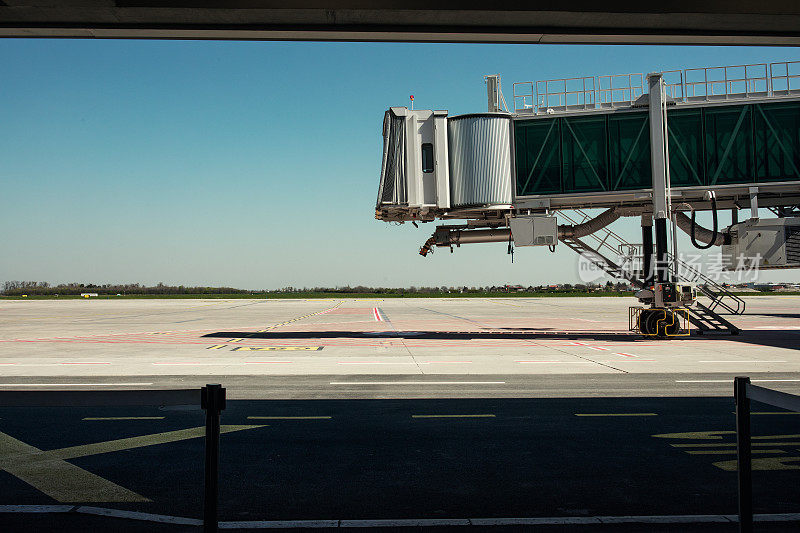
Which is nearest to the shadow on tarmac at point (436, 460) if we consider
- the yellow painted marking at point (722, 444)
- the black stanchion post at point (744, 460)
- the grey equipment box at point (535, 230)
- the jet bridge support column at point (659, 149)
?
the yellow painted marking at point (722, 444)

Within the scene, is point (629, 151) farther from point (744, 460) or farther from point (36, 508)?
point (36, 508)

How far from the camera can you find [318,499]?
6.33m

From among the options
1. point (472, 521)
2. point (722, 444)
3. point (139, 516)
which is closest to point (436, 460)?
point (472, 521)

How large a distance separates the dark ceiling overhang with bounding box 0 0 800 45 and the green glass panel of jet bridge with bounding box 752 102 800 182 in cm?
1789

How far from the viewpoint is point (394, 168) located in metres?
24.1

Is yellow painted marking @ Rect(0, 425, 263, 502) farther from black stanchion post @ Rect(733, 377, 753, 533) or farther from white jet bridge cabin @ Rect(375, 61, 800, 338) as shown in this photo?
white jet bridge cabin @ Rect(375, 61, 800, 338)

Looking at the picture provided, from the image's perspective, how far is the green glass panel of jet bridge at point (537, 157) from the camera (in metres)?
24.5

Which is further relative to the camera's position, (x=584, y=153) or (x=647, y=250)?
(x=647, y=250)

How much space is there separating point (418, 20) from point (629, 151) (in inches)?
765

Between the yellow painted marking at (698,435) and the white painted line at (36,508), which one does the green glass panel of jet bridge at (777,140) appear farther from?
the white painted line at (36,508)

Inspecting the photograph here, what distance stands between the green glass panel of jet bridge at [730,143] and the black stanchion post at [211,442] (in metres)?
24.5

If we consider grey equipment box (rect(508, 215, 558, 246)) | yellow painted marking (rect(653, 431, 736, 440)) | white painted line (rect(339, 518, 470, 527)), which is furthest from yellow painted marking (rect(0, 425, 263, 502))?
grey equipment box (rect(508, 215, 558, 246))

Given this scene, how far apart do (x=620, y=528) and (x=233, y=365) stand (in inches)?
549

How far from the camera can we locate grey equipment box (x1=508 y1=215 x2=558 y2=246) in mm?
24484
